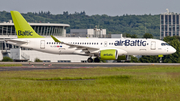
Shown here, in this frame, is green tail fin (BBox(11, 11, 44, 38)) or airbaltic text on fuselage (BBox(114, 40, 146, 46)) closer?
airbaltic text on fuselage (BBox(114, 40, 146, 46))

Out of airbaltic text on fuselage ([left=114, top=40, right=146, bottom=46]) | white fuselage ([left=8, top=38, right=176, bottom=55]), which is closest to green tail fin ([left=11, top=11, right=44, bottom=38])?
white fuselage ([left=8, top=38, right=176, bottom=55])

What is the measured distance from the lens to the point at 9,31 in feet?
287

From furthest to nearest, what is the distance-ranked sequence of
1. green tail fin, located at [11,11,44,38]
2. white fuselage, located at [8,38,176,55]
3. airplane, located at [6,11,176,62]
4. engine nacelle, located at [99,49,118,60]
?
1. green tail fin, located at [11,11,44,38]
2. white fuselage, located at [8,38,176,55]
3. airplane, located at [6,11,176,62]
4. engine nacelle, located at [99,49,118,60]

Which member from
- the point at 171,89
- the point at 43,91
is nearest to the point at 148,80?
the point at 171,89

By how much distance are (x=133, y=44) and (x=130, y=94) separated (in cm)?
3212

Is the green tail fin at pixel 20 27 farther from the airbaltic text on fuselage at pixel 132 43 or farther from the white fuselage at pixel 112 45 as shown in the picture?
the airbaltic text on fuselage at pixel 132 43

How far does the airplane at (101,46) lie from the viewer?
47531 millimetres

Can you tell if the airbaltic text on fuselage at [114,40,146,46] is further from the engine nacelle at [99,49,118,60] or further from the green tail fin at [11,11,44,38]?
the green tail fin at [11,11,44,38]

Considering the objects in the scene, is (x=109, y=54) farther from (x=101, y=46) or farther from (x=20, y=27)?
(x=20, y=27)

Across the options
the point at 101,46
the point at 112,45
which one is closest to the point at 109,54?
the point at 112,45

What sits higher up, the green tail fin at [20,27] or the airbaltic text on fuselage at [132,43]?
the green tail fin at [20,27]

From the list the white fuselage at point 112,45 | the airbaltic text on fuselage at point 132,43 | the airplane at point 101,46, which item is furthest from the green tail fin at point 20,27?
the airbaltic text on fuselage at point 132,43

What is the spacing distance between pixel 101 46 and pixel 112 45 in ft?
5.90

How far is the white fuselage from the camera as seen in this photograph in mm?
48094
